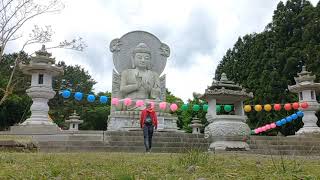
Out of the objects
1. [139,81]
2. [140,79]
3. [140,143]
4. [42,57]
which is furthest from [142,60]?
[140,143]

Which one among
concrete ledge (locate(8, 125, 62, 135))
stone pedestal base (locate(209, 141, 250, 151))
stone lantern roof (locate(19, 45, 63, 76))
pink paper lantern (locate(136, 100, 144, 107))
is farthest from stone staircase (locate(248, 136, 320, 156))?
stone lantern roof (locate(19, 45, 63, 76))

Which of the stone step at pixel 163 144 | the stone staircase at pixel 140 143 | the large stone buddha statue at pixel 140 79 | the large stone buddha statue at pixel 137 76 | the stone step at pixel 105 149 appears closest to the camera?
the stone step at pixel 105 149

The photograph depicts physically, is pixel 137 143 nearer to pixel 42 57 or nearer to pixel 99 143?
pixel 99 143

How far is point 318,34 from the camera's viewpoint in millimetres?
24641

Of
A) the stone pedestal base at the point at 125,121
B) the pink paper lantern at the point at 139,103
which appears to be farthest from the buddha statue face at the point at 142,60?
the stone pedestal base at the point at 125,121

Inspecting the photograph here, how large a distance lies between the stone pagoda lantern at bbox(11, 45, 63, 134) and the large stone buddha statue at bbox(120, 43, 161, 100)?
3639 millimetres

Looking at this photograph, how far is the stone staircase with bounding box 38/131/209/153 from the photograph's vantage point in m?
11.2

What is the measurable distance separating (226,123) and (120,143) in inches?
136

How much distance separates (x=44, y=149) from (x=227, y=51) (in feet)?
90.8

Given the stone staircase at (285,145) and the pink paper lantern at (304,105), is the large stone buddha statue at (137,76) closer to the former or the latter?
the stone staircase at (285,145)

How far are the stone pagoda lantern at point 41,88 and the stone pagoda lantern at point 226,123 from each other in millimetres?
5956

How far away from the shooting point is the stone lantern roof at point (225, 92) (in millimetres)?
12617

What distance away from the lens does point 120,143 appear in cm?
1196

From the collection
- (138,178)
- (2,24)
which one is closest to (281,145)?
(138,178)
